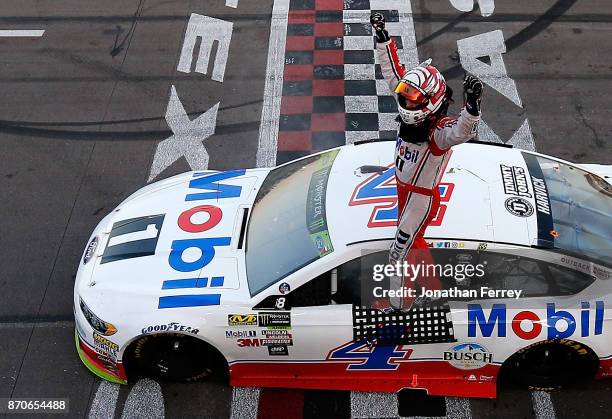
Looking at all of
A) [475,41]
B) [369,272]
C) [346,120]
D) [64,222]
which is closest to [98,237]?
[64,222]

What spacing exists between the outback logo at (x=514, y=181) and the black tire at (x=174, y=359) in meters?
2.31

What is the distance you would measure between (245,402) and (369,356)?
1.01 meters

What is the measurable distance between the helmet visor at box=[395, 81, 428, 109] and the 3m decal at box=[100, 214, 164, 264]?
81.4 inches

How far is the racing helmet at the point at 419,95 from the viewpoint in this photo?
4.41 meters

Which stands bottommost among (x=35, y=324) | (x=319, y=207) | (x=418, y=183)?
(x=35, y=324)

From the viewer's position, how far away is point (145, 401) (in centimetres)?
498

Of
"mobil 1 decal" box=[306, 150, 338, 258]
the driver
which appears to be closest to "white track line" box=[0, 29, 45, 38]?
"mobil 1 decal" box=[306, 150, 338, 258]

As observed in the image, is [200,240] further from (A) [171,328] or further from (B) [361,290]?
(B) [361,290]

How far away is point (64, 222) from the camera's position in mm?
6508

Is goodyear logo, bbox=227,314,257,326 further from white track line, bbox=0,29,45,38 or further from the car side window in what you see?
white track line, bbox=0,29,45,38

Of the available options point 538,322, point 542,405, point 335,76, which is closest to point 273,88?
point 335,76

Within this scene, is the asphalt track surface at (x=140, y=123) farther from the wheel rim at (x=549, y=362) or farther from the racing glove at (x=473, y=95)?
the racing glove at (x=473, y=95)

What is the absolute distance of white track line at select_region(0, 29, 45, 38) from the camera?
29.0ft

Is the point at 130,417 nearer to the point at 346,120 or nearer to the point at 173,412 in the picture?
the point at 173,412
